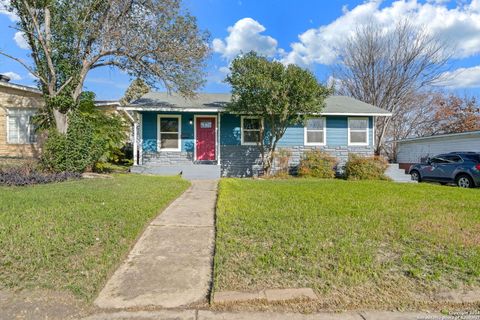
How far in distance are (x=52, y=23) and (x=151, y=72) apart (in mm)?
3768

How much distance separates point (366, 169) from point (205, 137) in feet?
23.5

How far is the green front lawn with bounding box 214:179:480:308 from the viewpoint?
9.77ft

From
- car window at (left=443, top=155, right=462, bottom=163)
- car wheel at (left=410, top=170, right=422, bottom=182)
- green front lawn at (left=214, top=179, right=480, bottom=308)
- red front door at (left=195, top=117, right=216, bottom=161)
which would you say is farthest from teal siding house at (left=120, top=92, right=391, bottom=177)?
green front lawn at (left=214, top=179, right=480, bottom=308)

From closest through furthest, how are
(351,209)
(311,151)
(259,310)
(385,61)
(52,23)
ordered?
1. (259,310)
2. (351,209)
3. (52,23)
4. (311,151)
5. (385,61)

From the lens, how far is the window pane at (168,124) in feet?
43.6

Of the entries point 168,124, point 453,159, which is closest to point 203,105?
point 168,124

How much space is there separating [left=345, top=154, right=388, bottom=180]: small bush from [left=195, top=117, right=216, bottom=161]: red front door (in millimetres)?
6157

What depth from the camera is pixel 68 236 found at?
13.1 ft

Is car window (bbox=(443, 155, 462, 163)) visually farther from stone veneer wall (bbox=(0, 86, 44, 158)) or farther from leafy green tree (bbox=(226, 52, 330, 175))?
stone veneer wall (bbox=(0, 86, 44, 158))

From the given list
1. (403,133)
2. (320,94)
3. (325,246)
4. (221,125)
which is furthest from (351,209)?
(403,133)

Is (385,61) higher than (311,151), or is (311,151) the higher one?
(385,61)

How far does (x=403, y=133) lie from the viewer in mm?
26531

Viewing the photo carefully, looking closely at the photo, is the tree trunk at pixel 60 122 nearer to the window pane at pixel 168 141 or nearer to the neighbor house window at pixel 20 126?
the window pane at pixel 168 141

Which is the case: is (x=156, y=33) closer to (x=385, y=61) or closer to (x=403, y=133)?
(x=385, y=61)
